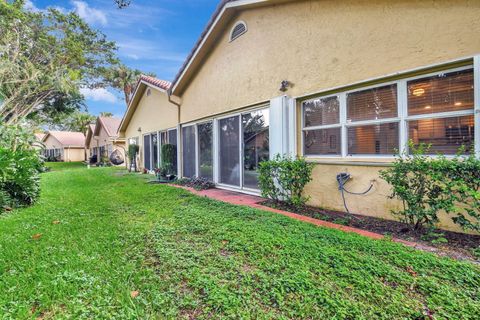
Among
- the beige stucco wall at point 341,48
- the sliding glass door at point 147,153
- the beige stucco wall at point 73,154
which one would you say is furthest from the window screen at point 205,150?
the beige stucco wall at point 73,154

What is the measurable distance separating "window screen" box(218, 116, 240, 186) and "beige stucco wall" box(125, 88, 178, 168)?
12.3 feet

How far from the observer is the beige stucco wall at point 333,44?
3.66m

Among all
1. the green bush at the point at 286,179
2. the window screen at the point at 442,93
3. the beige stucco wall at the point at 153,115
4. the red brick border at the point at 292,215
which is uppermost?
the beige stucco wall at the point at 153,115

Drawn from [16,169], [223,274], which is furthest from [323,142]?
[16,169]

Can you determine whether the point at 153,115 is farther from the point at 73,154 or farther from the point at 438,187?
the point at 73,154

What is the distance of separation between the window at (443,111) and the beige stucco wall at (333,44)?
0.36m

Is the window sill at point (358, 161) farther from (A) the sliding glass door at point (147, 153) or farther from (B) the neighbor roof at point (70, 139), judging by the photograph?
(B) the neighbor roof at point (70, 139)

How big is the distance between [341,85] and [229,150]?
13.6 feet

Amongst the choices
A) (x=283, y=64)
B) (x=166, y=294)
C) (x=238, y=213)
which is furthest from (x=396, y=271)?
(x=283, y=64)

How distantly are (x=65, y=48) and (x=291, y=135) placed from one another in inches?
757

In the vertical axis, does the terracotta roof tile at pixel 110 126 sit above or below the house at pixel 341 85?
above

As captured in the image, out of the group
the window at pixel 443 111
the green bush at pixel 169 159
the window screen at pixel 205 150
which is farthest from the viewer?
the green bush at pixel 169 159

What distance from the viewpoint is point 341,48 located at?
16.0 feet

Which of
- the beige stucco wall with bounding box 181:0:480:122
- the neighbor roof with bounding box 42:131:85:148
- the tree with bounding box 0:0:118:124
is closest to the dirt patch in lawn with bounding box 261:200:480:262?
the beige stucco wall with bounding box 181:0:480:122
